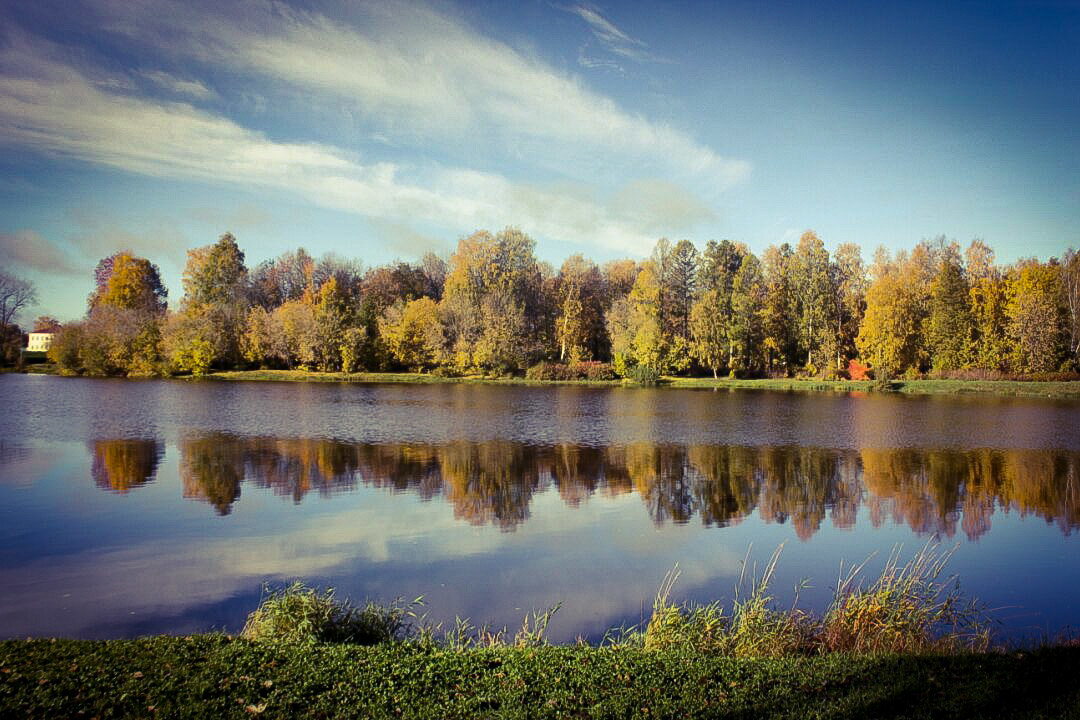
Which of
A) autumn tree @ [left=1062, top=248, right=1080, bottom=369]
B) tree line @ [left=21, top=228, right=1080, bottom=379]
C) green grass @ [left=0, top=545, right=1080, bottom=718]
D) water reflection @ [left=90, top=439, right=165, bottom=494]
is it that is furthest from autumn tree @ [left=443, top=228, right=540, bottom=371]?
green grass @ [left=0, top=545, right=1080, bottom=718]

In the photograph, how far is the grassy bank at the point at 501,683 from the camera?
515 centimetres

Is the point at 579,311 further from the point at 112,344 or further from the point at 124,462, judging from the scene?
the point at 124,462

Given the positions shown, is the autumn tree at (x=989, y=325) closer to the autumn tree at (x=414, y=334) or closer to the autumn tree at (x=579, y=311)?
the autumn tree at (x=579, y=311)

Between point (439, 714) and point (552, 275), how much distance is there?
78.0 meters

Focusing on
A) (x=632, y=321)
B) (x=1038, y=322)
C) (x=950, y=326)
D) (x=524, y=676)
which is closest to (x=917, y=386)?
(x=950, y=326)

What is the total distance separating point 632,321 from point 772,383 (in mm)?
14596

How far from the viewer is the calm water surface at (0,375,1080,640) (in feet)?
31.1

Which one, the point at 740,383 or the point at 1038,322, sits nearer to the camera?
the point at 1038,322

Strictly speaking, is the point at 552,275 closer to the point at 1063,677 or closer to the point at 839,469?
the point at 839,469

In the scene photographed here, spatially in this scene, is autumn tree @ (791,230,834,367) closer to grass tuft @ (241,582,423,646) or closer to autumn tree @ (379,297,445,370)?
autumn tree @ (379,297,445,370)

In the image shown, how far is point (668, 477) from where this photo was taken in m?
18.6

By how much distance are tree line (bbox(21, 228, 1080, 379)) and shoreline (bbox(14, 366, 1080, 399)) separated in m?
2.29

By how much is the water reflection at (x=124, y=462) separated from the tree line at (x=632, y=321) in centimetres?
4183

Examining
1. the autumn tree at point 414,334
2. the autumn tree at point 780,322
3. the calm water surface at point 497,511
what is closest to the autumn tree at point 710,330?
the autumn tree at point 780,322
